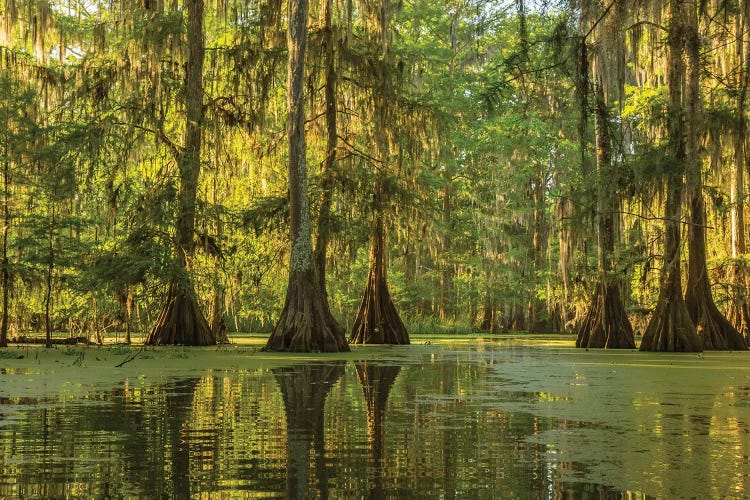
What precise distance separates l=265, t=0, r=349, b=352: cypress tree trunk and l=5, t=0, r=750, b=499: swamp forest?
0.06 m

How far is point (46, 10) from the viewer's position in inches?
930

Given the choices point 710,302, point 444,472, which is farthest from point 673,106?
point 444,472

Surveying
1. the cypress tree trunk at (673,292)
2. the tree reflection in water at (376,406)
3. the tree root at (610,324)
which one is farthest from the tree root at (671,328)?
the tree reflection in water at (376,406)

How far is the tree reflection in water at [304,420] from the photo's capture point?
14.1ft

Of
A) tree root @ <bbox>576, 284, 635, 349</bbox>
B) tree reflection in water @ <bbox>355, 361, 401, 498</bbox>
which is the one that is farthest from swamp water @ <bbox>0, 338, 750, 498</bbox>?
tree root @ <bbox>576, 284, 635, 349</bbox>

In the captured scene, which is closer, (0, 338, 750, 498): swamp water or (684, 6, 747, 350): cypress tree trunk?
(0, 338, 750, 498): swamp water

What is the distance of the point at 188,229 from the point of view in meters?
21.4

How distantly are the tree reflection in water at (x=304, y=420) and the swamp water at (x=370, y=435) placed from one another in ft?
0.07

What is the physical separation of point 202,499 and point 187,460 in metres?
0.99

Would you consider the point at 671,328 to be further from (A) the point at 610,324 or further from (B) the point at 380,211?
(B) the point at 380,211

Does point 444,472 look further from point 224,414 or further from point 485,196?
point 485,196

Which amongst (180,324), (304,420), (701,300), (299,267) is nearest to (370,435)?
(304,420)

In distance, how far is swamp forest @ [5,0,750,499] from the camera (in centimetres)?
507

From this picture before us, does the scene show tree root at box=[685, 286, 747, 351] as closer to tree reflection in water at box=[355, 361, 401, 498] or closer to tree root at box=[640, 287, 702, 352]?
tree root at box=[640, 287, 702, 352]
